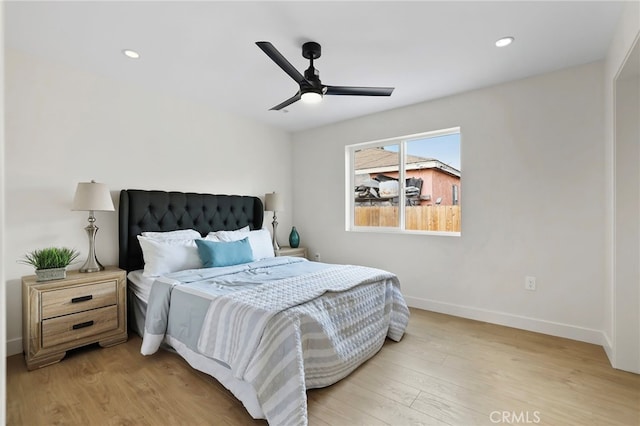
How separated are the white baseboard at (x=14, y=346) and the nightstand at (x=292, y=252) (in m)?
2.47

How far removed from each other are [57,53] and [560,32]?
387cm

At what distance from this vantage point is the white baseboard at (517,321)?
2611mm

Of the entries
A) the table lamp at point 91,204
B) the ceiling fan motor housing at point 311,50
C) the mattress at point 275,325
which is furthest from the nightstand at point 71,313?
the ceiling fan motor housing at point 311,50

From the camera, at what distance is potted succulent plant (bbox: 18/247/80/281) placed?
2279 mm

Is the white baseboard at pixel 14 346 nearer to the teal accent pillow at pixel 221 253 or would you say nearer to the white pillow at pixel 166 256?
the white pillow at pixel 166 256

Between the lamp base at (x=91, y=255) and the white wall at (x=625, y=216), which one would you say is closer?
the white wall at (x=625, y=216)

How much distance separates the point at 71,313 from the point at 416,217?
3.47 metres

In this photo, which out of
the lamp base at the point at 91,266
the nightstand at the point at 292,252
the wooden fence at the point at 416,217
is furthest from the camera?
the nightstand at the point at 292,252

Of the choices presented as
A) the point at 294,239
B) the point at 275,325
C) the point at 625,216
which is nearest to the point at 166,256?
the point at 275,325

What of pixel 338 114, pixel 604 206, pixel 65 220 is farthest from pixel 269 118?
pixel 604 206

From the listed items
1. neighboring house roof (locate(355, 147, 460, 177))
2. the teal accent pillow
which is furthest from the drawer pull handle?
neighboring house roof (locate(355, 147, 460, 177))

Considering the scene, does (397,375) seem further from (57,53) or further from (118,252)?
(57,53)

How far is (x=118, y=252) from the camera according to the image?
2.95 m

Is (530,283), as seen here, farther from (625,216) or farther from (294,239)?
(294,239)
